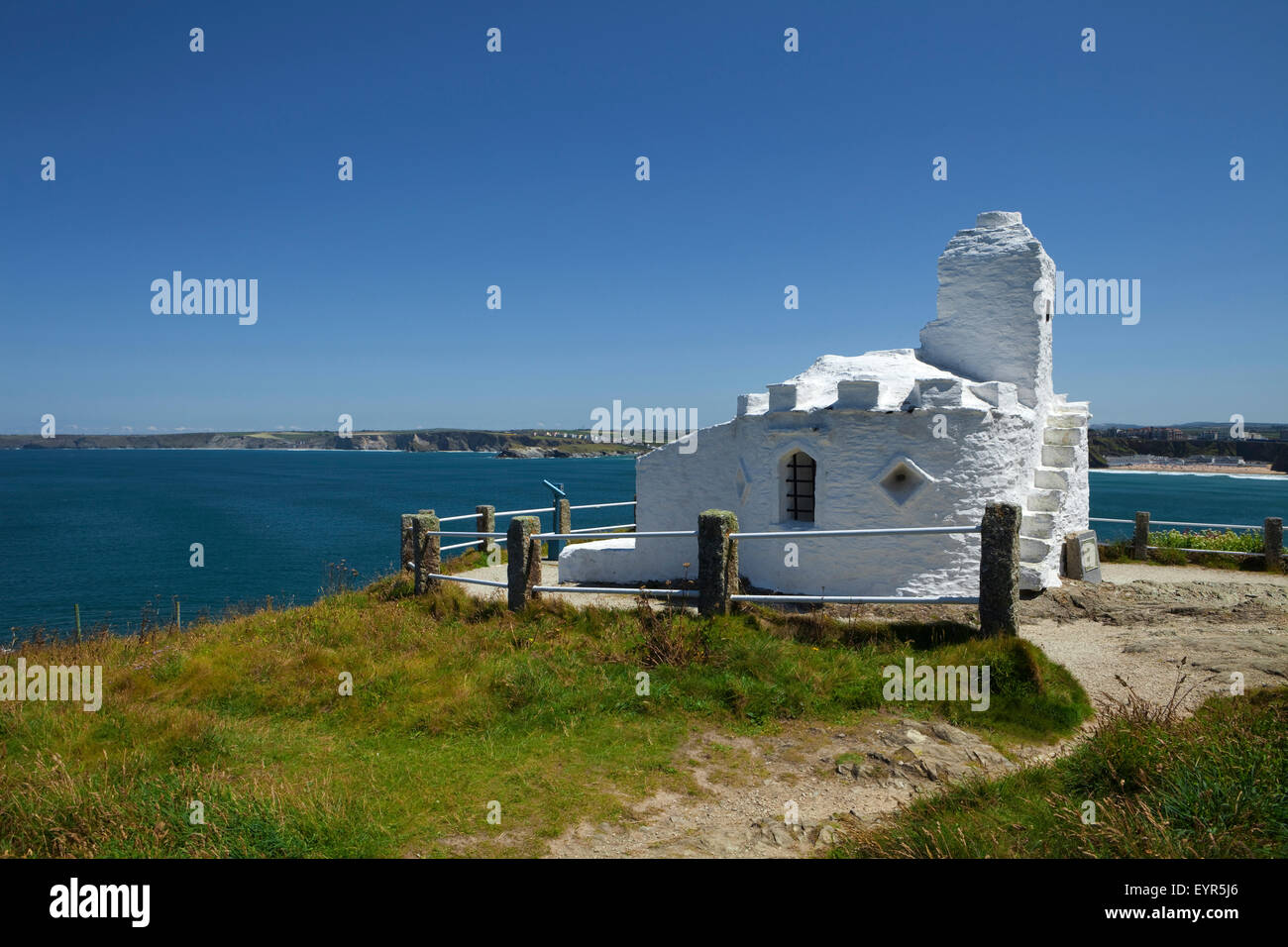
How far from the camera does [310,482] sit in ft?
346

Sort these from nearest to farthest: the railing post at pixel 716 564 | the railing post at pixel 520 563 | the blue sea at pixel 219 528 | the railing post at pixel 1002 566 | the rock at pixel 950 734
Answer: the rock at pixel 950 734
the railing post at pixel 1002 566
the railing post at pixel 716 564
the railing post at pixel 520 563
the blue sea at pixel 219 528

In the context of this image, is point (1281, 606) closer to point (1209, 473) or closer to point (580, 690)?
point (580, 690)

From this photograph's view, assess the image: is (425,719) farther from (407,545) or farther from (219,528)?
(219,528)

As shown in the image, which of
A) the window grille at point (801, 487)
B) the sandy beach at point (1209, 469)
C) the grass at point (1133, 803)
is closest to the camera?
the grass at point (1133, 803)

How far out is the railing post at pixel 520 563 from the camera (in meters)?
11.5

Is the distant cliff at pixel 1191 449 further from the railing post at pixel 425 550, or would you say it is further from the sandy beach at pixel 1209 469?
the railing post at pixel 425 550

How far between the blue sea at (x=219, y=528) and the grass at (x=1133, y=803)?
42.1ft

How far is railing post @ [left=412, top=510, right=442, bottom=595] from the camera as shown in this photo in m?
13.7

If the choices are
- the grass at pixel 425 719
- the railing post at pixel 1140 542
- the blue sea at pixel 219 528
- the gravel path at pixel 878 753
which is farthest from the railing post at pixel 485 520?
the railing post at pixel 1140 542

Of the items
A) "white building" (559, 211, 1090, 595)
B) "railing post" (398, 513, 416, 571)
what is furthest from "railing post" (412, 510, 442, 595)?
"white building" (559, 211, 1090, 595)

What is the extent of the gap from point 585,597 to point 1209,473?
17623 cm

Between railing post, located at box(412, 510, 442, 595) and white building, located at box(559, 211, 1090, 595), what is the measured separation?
10.3 ft

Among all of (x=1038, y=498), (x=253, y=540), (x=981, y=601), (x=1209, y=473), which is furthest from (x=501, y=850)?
(x=1209, y=473)

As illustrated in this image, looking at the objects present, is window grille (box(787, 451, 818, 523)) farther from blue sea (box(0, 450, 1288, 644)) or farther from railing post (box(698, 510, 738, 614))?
blue sea (box(0, 450, 1288, 644))
